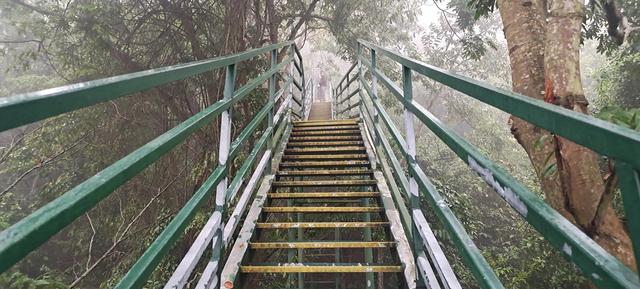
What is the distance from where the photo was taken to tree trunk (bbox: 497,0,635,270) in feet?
6.16

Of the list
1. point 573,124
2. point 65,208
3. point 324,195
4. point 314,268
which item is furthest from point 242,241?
point 573,124

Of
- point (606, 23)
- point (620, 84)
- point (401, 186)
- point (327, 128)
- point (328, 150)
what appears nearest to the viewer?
point (401, 186)

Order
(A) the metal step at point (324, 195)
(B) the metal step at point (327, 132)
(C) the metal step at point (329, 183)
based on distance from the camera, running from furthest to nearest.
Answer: (B) the metal step at point (327, 132), (C) the metal step at point (329, 183), (A) the metal step at point (324, 195)

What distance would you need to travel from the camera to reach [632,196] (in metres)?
0.53

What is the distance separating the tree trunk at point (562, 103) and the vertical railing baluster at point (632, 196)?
1309 millimetres

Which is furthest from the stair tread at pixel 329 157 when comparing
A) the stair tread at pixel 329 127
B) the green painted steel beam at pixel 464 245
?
the green painted steel beam at pixel 464 245

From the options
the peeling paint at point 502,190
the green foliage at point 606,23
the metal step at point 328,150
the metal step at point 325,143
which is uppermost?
the green foliage at point 606,23

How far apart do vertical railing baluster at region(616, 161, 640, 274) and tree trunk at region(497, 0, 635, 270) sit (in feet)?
4.30

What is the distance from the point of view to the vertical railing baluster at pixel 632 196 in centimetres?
52

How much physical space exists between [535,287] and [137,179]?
6.77 metres

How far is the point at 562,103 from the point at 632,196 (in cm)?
178

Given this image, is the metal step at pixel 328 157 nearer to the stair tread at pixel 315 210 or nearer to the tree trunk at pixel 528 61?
the stair tread at pixel 315 210

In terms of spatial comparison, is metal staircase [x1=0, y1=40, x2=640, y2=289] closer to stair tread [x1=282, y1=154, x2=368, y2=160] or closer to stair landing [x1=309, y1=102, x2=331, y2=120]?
stair tread [x1=282, y1=154, x2=368, y2=160]

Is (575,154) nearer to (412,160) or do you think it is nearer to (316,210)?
(412,160)
